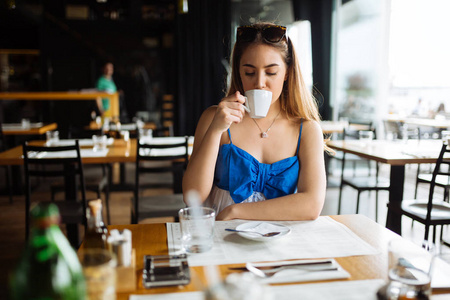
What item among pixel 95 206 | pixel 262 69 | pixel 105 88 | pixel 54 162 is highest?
pixel 105 88

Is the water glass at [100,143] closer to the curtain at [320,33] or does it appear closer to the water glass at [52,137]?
the water glass at [52,137]

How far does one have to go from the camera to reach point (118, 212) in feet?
13.0

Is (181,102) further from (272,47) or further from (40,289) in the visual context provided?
(40,289)

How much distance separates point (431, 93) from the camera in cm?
777

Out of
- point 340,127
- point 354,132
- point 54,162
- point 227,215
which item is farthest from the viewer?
point 340,127

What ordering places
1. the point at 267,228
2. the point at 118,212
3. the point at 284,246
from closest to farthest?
1. the point at 284,246
2. the point at 267,228
3. the point at 118,212

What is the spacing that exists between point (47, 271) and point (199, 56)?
243 inches

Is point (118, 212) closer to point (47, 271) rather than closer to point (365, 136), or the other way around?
point (365, 136)

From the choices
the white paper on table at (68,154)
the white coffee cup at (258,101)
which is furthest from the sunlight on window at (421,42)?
the white coffee cup at (258,101)

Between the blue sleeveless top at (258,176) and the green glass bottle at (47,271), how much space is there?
967 millimetres

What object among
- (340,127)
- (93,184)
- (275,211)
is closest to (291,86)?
(275,211)

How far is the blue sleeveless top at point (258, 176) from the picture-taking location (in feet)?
4.89

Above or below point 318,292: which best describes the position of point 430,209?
below

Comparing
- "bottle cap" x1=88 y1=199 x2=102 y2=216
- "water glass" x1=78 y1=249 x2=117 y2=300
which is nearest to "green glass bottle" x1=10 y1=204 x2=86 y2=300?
"water glass" x1=78 y1=249 x2=117 y2=300
